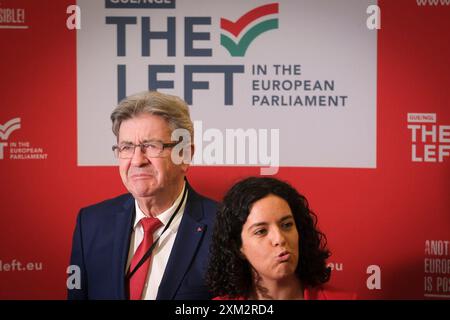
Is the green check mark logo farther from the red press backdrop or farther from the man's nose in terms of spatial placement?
the man's nose

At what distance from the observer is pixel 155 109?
2617 millimetres

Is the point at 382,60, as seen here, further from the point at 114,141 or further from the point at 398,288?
the point at 114,141

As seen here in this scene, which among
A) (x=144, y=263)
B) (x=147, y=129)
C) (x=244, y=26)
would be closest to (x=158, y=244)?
(x=144, y=263)

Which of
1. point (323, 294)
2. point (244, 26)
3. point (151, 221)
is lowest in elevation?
point (323, 294)

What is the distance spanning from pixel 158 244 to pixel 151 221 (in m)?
0.11

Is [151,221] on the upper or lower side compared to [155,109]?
lower

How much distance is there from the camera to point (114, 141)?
105 inches

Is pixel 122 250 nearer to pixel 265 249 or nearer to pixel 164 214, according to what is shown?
pixel 164 214

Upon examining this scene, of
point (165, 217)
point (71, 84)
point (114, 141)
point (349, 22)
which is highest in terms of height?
point (349, 22)

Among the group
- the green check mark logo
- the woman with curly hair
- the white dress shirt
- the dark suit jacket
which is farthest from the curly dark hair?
the green check mark logo

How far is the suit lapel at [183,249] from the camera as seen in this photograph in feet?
8.49

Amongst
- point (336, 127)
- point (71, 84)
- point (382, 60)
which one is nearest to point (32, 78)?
point (71, 84)

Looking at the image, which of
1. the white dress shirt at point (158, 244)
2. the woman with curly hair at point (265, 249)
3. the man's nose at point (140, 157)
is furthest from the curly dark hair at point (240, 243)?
the man's nose at point (140, 157)
